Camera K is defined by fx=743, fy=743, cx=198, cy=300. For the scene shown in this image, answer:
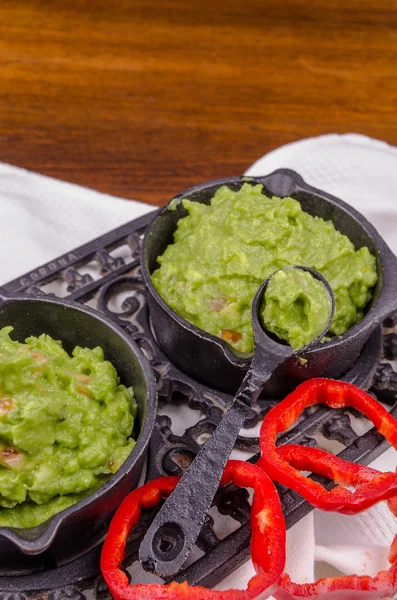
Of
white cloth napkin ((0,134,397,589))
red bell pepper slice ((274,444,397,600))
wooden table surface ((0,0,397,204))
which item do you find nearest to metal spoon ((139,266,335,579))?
red bell pepper slice ((274,444,397,600))

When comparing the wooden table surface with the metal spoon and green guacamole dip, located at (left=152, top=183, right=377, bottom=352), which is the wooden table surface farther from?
the metal spoon

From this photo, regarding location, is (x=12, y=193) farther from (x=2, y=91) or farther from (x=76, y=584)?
(x=76, y=584)

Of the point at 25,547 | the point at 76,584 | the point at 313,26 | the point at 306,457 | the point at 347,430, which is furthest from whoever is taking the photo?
the point at 313,26

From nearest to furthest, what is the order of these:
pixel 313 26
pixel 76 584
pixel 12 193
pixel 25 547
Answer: pixel 25 547, pixel 76 584, pixel 12 193, pixel 313 26

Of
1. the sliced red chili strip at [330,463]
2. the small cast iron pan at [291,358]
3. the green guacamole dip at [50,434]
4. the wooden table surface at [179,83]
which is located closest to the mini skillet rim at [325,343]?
the small cast iron pan at [291,358]

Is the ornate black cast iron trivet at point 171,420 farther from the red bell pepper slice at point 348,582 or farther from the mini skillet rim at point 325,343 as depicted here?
the mini skillet rim at point 325,343

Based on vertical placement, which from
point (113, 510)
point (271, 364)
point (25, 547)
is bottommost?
point (113, 510)

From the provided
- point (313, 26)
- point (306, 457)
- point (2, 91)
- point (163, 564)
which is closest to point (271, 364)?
point (306, 457)
